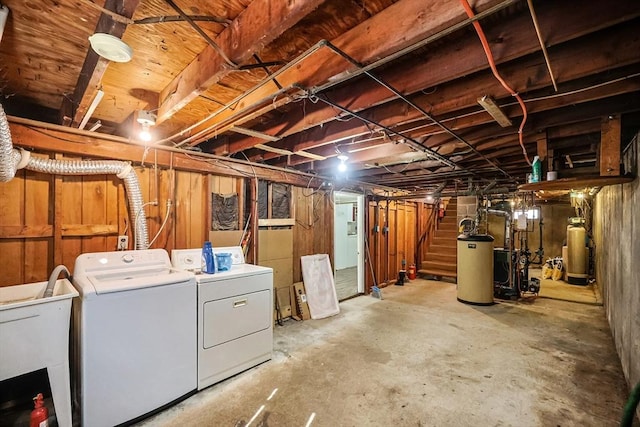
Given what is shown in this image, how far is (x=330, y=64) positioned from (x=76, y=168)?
7.42 ft

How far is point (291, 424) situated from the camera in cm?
200

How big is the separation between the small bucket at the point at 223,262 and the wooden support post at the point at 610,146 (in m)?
3.42

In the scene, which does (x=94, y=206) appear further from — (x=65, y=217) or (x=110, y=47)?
(x=110, y=47)

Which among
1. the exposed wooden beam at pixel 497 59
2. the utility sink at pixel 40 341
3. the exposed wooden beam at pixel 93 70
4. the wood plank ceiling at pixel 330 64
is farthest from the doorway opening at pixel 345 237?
the utility sink at pixel 40 341

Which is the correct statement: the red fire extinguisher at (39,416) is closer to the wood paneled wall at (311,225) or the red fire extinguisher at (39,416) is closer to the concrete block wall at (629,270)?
the wood paneled wall at (311,225)

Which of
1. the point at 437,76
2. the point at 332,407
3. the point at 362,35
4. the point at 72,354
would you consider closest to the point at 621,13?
the point at 437,76

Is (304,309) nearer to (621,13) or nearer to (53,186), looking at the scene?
(53,186)

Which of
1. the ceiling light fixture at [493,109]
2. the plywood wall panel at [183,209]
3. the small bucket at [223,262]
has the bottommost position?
the small bucket at [223,262]

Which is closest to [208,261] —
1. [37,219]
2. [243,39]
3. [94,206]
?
[94,206]

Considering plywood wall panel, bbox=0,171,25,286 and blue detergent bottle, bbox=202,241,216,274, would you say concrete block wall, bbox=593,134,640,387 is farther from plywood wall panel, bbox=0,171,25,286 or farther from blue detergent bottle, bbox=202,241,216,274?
plywood wall panel, bbox=0,171,25,286

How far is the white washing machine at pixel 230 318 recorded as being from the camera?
243cm

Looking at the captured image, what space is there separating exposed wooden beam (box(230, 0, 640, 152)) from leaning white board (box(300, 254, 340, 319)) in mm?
2653

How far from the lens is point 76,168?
2.33m

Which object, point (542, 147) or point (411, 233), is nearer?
point (542, 147)
